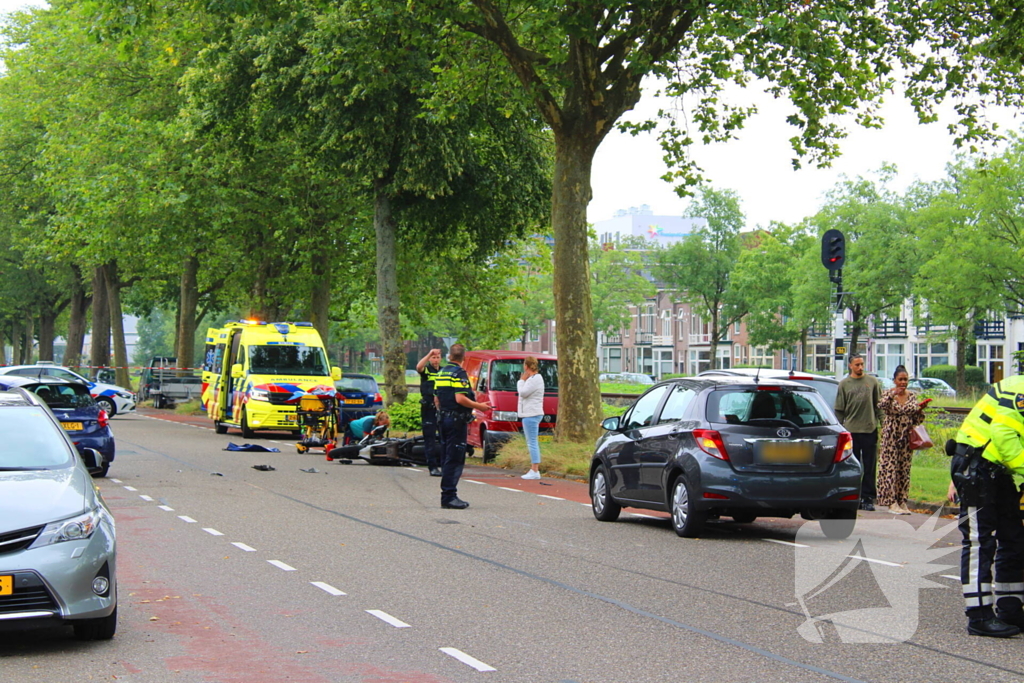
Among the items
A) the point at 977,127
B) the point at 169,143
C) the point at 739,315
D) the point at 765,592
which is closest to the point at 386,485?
the point at 765,592

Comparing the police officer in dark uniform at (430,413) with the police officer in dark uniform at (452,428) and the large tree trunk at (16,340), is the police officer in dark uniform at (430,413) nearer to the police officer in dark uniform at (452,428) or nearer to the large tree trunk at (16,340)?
the police officer in dark uniform at (452,428)

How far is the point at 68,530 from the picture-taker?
6781mm

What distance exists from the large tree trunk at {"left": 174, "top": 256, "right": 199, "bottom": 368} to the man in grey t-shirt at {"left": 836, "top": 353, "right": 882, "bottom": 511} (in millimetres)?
32173

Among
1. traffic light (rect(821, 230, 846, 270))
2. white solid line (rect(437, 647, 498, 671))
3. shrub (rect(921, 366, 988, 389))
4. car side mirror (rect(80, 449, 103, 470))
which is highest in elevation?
traffic light (rect(821, 230, 846, 270))

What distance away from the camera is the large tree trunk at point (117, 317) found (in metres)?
51.8

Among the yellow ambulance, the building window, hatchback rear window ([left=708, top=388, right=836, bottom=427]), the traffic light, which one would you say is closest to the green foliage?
the yellow ambulance

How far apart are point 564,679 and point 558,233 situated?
15.4 m

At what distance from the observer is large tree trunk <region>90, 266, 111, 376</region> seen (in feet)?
175

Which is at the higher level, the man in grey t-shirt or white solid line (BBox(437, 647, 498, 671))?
the man in grey t-shirt

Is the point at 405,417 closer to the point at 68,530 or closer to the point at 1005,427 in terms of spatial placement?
the point at 68,530

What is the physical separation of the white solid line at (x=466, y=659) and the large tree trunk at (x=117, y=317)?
47.0 m

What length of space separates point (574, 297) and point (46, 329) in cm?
5286

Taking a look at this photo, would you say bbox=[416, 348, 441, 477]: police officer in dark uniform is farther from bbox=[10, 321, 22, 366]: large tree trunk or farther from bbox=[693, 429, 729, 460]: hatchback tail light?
bbox=[10, 321, 22, 366]: large tree trunk

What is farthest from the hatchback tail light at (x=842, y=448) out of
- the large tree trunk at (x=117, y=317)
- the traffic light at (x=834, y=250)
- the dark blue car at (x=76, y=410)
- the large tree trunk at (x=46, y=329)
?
the large tree trunk at (x=46, y=329)
